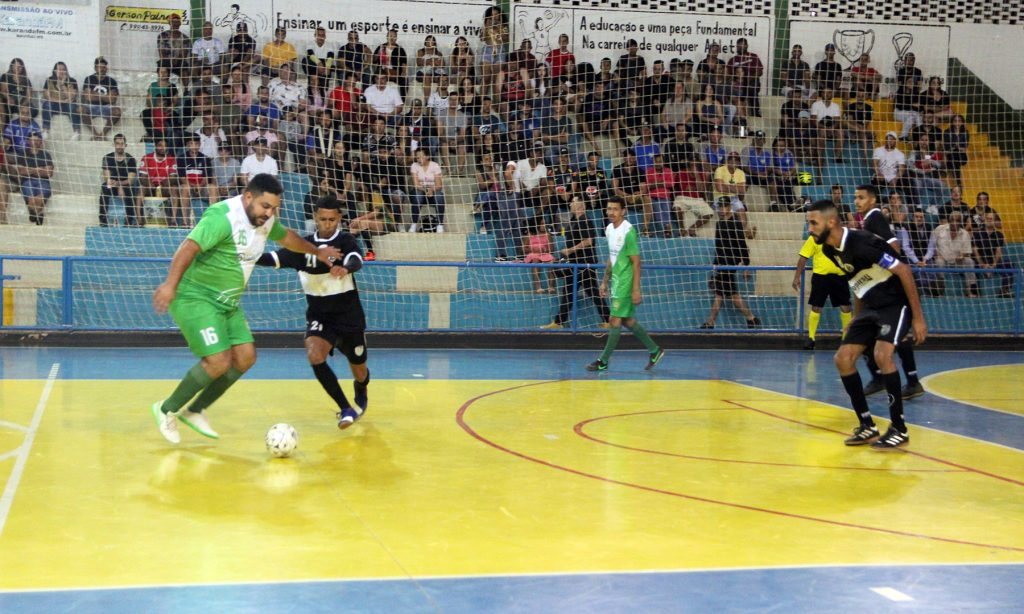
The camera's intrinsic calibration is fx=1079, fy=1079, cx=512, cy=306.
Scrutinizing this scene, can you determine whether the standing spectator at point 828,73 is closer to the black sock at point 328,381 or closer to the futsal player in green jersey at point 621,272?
the futsal player in green jersey at point 621,272

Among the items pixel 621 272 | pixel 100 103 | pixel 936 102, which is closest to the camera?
pixel 621 272

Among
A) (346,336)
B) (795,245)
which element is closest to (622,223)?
(346,336)

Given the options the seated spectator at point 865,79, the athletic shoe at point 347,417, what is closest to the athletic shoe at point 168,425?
the athletic shoe at point 347,417

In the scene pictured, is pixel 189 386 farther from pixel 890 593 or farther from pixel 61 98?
pixel 61 98

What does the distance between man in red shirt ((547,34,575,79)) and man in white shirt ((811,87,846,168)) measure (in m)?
4.50

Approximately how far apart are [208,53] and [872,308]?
12.3 meters

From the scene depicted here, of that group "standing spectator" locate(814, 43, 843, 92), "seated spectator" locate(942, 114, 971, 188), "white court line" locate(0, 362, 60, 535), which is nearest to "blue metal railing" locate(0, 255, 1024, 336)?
"seated spectator" locate(942, 114, 971, 188)

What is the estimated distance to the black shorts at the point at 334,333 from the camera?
869 centimetres

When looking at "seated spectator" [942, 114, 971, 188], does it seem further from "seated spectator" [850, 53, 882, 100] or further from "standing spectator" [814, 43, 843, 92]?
"standing spectator" [814, 43, 843, 92]

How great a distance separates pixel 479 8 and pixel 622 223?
8.66 m

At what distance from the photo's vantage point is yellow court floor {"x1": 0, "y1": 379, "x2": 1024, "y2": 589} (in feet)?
16.9

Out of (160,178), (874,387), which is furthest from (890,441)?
(160,178)

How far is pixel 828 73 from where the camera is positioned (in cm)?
2008

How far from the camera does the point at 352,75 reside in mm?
18031
